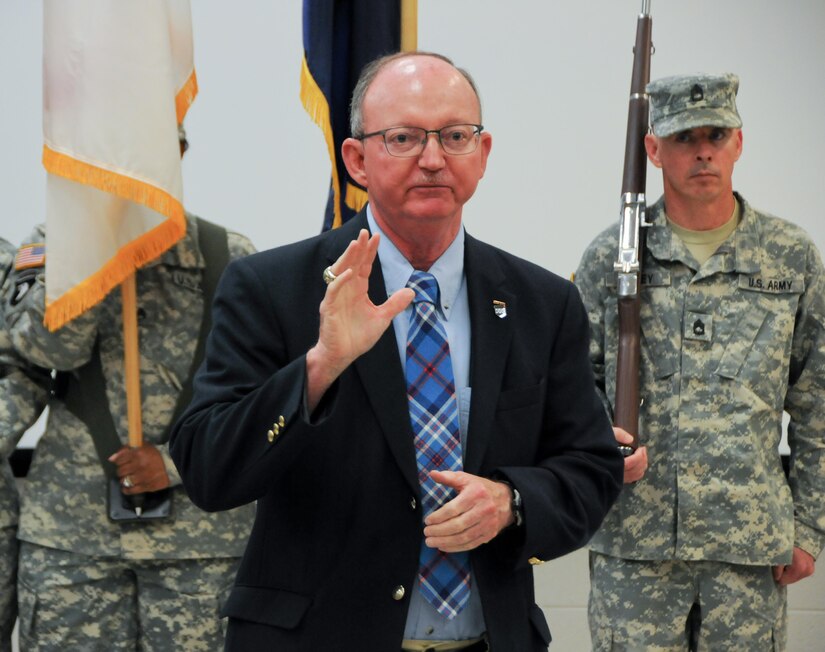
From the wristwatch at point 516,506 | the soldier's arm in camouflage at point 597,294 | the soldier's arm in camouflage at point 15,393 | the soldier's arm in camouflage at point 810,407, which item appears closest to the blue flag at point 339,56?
the soldier's arm in camouflage at point 597,294

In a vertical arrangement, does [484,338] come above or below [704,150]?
below

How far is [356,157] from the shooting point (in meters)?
1.61

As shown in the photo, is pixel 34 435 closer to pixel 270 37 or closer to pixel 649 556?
pixel 270 37

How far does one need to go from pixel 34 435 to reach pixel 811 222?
7.91 ft

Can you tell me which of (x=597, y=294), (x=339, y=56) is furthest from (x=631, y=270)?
(x=339, y=56)

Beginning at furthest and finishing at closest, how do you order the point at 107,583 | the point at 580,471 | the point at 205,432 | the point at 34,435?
the point at 34,435 < the point at 107,583 < the point at 580,471 < the point at 205,432

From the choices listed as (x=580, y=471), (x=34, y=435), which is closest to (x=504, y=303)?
(x=580, y=471)

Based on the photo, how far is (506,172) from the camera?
140 inches

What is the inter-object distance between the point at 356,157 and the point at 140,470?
108cm

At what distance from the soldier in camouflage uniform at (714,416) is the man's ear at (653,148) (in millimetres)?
42

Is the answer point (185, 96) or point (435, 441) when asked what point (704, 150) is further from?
point (435, 441)

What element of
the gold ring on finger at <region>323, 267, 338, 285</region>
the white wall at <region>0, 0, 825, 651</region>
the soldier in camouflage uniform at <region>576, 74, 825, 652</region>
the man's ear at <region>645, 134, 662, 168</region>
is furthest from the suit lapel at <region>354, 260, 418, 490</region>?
the white wall at <region>0, 0, 825, 651</region>

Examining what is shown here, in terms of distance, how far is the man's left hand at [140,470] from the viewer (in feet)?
7.92

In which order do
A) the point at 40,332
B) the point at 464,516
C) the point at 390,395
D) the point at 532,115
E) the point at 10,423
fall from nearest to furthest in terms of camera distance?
the point at 464,516 < the point at 390,395 < the point at 40,332 < the point at 10,423 < the point at 532,115
